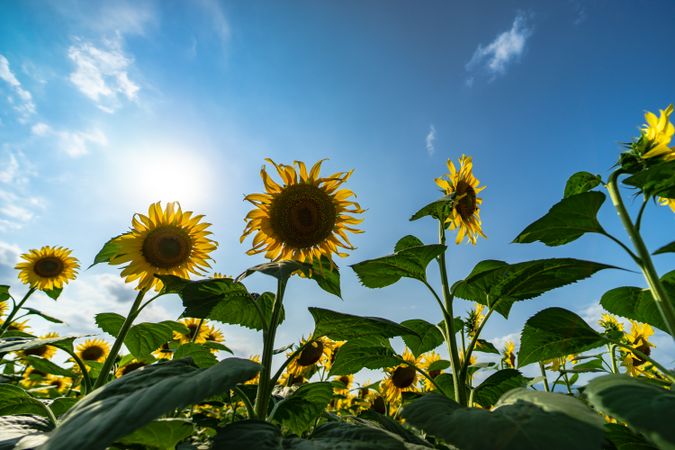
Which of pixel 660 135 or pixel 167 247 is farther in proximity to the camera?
pixel 167 247

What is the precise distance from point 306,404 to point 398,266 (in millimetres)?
813

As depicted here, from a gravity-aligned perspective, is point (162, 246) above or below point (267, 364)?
above

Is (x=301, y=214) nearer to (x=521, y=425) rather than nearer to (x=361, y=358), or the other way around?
(x=361, y=358)

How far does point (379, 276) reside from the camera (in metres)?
2.10

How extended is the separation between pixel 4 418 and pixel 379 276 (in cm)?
169

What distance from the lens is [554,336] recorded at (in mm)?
1485

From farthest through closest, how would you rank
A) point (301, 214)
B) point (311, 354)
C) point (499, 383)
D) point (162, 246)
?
1. point (311, 354)
2. point (162, 246)
3. point (301, 214)
4. point (499, 383)

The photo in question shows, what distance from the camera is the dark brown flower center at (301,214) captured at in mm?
2523

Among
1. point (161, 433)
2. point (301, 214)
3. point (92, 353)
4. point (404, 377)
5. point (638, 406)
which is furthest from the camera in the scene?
point (92, 353)

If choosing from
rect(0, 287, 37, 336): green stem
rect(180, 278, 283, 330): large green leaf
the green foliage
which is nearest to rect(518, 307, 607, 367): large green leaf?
the green foliage

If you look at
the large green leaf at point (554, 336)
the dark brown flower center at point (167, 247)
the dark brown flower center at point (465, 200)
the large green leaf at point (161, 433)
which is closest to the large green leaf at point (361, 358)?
the large green leaf at point (554, 336)

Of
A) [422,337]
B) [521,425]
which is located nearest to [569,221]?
[521,425]

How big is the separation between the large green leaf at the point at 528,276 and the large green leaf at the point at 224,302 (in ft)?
3.40

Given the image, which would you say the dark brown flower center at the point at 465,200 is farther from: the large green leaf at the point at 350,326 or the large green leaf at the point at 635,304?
the large green leaf at the point at 350,326
